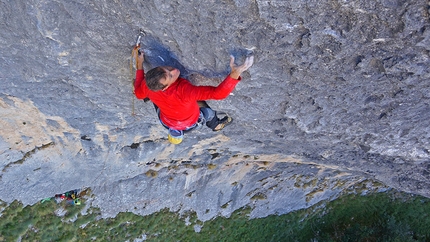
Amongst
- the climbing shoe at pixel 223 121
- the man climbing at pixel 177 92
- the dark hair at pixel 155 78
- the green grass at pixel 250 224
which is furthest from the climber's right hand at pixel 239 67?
the green grass at pixel 250 224

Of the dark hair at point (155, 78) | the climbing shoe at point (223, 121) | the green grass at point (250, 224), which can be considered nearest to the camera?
the dark hair at point (155, 78)

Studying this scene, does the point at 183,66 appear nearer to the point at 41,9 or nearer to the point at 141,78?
the point at 141,78

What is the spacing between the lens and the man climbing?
4125 millimetres

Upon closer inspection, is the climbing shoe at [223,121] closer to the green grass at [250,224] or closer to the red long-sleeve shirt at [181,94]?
the red long-sleeve shirt at [181,94]

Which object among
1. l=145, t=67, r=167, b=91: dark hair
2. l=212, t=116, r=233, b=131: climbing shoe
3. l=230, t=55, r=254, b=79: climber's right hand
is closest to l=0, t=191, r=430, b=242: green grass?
l=212, t=116, r=233, b=131: climbing shoe

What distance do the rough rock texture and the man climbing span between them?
0.25m

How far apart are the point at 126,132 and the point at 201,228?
5.49 m

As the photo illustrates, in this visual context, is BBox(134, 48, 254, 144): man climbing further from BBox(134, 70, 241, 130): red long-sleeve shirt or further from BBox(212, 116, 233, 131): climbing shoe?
BBox(212, 116, 233, 131): climbing shoe

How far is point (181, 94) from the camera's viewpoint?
14.7 ft

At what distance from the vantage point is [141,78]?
4.53 meters

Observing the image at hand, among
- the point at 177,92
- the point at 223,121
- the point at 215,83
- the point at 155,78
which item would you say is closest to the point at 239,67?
the point at 215,83

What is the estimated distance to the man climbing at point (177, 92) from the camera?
4125 millimetres

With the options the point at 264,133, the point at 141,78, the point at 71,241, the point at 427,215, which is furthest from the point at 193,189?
the point at 427,215

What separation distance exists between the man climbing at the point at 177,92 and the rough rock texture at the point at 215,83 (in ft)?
0.81
